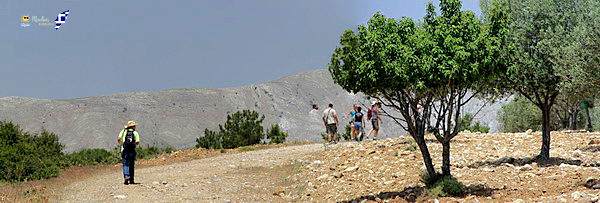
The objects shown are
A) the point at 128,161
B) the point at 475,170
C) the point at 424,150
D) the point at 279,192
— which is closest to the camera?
the point at 424,150

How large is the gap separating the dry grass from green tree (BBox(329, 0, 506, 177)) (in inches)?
463

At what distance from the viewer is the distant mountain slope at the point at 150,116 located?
158 meters

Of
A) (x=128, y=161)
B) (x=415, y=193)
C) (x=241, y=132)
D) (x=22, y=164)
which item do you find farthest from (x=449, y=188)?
(x=241, y=132)

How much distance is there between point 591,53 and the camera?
1659 cm

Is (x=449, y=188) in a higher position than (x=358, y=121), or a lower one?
lower

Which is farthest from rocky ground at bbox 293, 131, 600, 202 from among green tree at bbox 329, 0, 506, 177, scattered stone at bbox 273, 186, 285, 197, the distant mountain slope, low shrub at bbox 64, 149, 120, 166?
the distant mountain slope

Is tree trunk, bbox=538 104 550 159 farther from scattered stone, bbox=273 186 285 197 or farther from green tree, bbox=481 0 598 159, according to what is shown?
scattered stone, bbox=273 186 285 197

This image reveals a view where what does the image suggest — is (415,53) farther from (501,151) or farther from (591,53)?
(501,151)

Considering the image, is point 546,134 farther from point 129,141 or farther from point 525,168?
point 129,141

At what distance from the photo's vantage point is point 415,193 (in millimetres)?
15648

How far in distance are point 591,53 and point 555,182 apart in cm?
422

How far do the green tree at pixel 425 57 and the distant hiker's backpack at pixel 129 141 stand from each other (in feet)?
31.5

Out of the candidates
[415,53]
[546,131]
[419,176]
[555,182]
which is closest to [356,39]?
[415,53]

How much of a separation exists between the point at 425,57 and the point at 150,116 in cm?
16816
